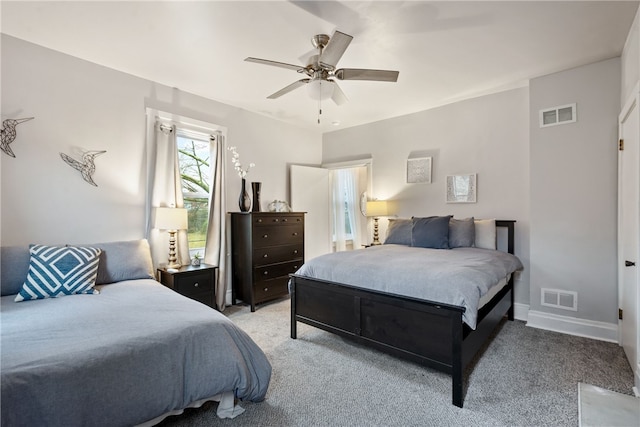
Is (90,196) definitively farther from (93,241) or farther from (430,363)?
(430,363)

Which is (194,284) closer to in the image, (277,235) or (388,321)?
(277,235)

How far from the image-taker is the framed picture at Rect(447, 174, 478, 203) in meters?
3.74

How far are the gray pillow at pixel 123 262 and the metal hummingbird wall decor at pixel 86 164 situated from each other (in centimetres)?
68

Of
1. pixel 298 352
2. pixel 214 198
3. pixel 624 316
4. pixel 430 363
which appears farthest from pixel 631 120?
pixel 214 198

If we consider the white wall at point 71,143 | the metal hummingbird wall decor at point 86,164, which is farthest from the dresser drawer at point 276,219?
the metal hummingbird wall decor at point 86,164

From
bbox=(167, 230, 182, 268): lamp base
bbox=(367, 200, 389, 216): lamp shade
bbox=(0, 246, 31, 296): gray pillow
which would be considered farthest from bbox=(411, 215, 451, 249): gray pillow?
bbox=(0, 246, 31, 296): gray pillow

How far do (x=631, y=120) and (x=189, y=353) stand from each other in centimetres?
352

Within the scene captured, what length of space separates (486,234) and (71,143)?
4.37 m

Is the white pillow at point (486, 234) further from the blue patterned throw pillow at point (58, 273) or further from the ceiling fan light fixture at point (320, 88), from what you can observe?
the blue patterned throw pillow at point (58, 273)

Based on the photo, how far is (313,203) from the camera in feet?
16.5

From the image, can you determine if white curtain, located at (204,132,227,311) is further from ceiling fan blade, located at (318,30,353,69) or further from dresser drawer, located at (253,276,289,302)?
ceiling fan blade, located at (318,30,353,69)

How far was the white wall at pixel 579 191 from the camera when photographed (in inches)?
109

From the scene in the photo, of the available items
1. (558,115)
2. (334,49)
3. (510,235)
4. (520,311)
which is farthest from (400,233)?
(334,49)

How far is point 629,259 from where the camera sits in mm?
2242
